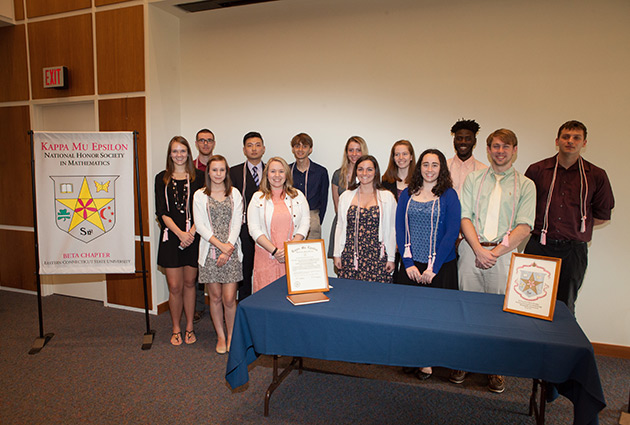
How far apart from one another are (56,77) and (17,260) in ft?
7.49

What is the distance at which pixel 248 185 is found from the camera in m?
3.87

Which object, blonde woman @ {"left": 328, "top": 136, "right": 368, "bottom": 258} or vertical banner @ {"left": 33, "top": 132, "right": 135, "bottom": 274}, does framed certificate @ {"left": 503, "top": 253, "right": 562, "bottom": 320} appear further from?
vertical banner @ {"left": 33, "top": 132, "right": 135, "bottom": 274}

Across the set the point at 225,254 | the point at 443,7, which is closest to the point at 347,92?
the point at 443,7

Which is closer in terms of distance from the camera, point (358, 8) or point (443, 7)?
point (443, 7)

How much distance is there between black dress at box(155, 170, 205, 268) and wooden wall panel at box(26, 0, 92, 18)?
7.63ft

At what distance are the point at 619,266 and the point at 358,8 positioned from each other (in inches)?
131

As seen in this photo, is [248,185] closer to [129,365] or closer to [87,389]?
[129,365]

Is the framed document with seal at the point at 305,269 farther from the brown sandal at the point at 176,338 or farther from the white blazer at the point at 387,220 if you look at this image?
the brown sandal at the point at 176,338

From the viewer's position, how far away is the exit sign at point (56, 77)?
14.2ft

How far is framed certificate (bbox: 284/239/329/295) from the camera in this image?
234cm

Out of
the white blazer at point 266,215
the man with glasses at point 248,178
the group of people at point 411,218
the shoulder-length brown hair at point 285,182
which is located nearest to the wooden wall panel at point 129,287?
the group of people at point 411,218

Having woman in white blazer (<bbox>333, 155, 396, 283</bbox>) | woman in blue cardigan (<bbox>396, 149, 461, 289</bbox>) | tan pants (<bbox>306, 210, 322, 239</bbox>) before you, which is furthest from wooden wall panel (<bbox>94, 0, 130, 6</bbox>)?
woman in blue cardigan (<bbox>396, 149, 461, 289</bbox>)

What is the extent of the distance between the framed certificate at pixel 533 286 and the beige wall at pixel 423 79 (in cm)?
184

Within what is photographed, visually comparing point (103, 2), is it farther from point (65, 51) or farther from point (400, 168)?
point (400, 168)
